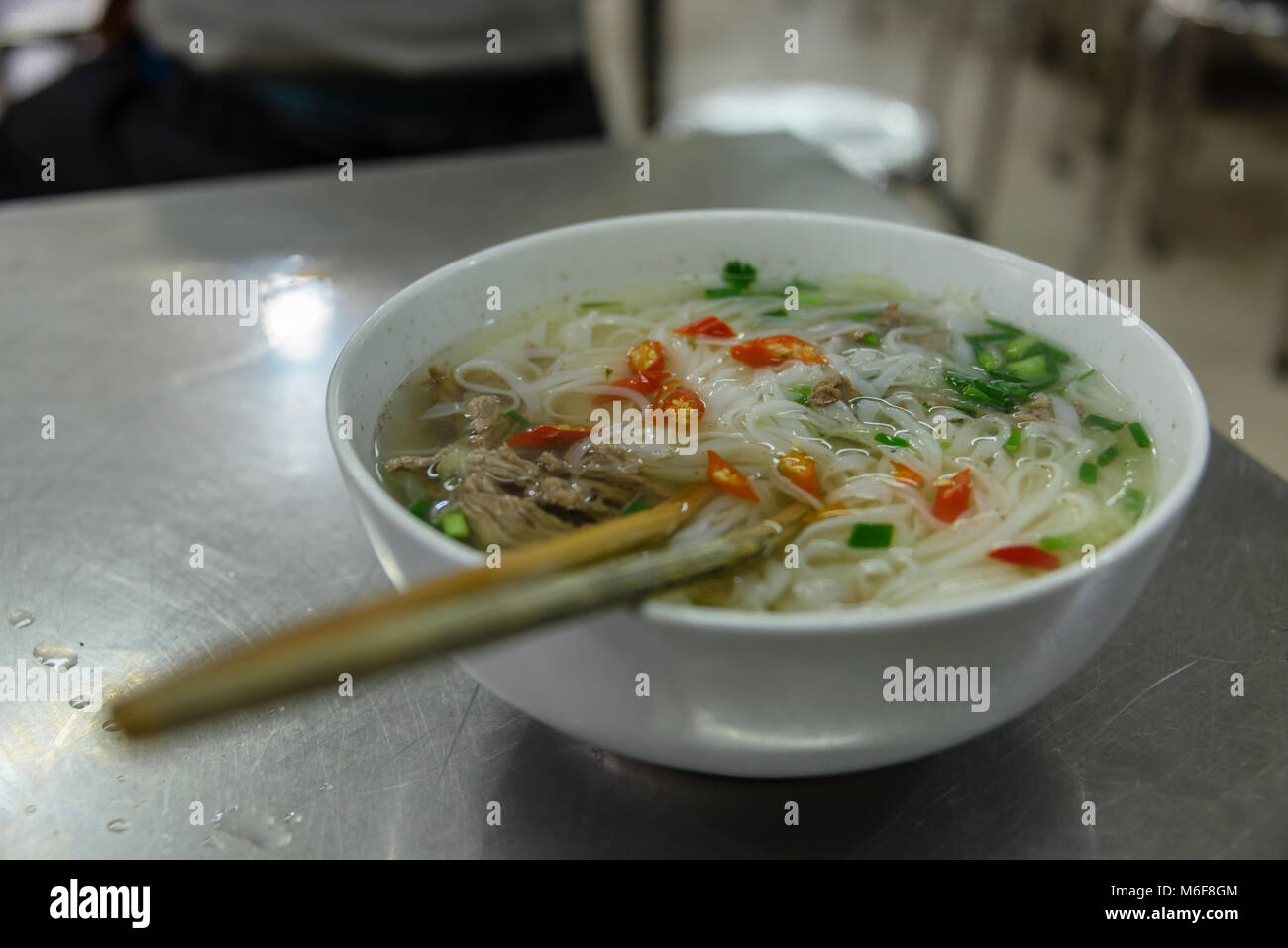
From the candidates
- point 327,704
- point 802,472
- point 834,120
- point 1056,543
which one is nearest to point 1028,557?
point 1056,543

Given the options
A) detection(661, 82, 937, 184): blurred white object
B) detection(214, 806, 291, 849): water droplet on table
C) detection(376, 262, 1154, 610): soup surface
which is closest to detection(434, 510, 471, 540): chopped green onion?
detection(376, 262, 1154, 610): soup surface

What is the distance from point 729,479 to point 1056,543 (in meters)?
0.37

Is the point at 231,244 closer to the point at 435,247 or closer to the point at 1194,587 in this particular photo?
the point at 435,247

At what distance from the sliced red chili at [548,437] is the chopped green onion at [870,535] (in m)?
0.41

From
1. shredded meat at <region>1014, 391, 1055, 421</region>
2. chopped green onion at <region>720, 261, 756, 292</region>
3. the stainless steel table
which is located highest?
chopped green onion at <region>720, 261, 756, 292</region>

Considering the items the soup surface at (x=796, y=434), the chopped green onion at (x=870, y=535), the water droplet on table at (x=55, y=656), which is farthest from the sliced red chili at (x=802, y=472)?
the water droplet on table at (x=55, y=656)

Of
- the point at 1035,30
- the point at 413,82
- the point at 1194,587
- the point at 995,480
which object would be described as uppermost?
the point at 1035,30

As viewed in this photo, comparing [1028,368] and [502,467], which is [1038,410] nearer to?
[1028,368]

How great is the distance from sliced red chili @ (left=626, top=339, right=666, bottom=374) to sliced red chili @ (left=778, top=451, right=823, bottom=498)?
1.05 feet

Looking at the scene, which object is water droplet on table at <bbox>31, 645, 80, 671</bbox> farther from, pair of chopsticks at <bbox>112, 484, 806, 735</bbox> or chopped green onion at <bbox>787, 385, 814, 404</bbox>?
chopped green onion at <bbox>787, 385, 814, 404</bbox>

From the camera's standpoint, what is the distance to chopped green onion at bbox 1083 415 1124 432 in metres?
1.42

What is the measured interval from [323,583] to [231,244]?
1356mm

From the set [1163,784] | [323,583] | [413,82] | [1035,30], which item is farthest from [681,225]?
[1035,30]
